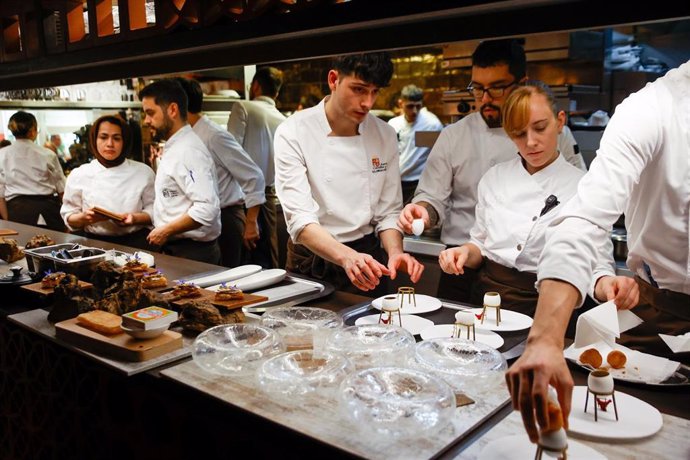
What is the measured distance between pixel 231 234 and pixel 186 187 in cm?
104

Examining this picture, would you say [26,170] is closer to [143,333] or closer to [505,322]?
[143,333]

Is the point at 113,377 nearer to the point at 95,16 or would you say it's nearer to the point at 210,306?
the point at 210,306

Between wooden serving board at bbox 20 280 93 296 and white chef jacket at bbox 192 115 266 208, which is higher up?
white chef jacket at bbox 192 115 266 208

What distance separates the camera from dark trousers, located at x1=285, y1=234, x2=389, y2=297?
2748mm

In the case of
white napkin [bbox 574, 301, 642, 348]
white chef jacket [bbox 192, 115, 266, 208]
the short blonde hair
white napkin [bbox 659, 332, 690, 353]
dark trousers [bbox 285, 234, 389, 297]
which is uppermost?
the short blonde hair

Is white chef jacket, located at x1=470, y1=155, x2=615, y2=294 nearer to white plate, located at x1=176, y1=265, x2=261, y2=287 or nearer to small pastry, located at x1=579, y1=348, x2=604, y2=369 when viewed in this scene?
small pastry, located at x1=579, y1=348, x2=604, y2=369

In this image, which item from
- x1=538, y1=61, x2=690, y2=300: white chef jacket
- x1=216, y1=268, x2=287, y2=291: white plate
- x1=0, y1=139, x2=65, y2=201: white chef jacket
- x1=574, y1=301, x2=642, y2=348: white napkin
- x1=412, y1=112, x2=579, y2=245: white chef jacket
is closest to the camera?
x1=538, y1=61, x2=690, y2=300: white chef jacket

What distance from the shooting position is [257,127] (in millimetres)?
5465

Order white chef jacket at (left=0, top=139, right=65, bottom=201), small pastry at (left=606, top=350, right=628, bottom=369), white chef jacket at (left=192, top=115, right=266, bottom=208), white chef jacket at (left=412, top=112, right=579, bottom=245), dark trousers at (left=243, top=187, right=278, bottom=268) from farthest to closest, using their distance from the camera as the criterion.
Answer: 1. white chef jacket at (left=0, top=139, right=65, bottom=201)
2. dark trousers at (left=243, top=187, right=278, bottom=268)
3. white chef jacket at (left=192, top=115, right=266, bottom=208)
4. white chef jacket at (left=412, top=112, right=579, bottom=245)
5. small pastry at (left=606, top=350, right=628, bottom=369)

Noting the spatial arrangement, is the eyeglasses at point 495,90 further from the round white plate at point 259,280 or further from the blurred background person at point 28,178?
the blurred background person at point 28,178

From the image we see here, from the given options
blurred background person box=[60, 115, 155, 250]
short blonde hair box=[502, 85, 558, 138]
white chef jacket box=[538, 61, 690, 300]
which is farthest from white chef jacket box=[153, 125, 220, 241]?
white chef jacket box=[538, 61, 690, 300]

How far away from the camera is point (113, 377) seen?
1.85 m

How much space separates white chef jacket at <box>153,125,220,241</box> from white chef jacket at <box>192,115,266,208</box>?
67cm

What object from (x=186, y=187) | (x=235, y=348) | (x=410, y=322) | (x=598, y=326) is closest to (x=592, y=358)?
(x=598, y=326)
